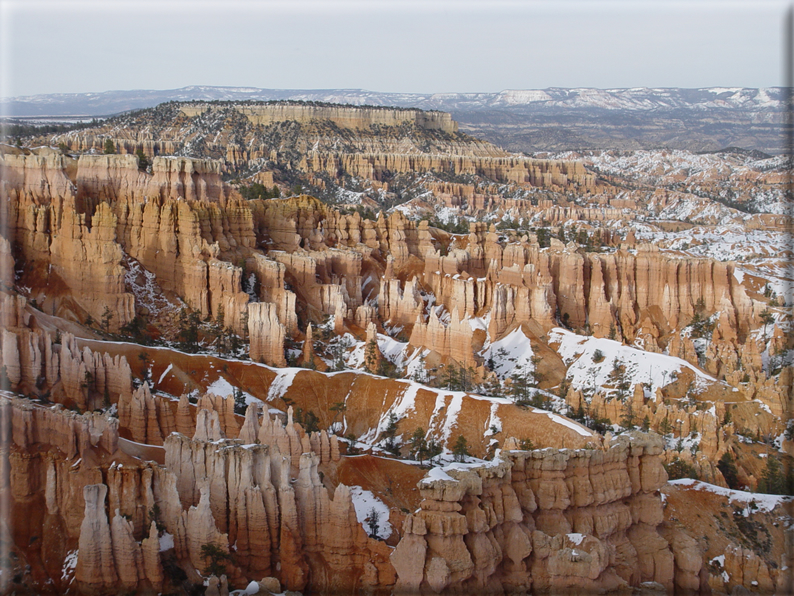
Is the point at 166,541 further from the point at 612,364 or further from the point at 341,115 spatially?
the point at 341,115

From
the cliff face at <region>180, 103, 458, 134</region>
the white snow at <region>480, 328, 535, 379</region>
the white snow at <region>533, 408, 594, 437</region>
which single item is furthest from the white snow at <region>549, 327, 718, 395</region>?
the cliff face at <region>180, 103, 458, 134</region>

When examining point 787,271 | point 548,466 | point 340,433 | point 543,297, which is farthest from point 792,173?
point 548,466

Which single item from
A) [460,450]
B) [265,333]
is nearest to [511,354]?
[265,333]

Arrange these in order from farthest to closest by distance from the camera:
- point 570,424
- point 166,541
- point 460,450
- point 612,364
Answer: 1. point 612,364
2. point 570,424
3. point 460,450
4. point 166,541

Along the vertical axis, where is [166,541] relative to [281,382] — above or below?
above

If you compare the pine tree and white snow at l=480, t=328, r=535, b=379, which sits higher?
white snow at l=480, t=328, r=535, b=379

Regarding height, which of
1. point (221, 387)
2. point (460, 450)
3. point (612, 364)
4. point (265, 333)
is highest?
point (265, 333)

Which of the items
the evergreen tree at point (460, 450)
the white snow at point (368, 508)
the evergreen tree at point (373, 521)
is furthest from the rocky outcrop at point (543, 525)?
the evergreen tree at point (460, 450)

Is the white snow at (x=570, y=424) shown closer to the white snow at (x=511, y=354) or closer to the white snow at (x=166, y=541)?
the white snow at (x=511, y=354)

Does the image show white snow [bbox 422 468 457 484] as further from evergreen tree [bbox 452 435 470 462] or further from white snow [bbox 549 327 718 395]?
white snow [bbox 549 327 718 395]
